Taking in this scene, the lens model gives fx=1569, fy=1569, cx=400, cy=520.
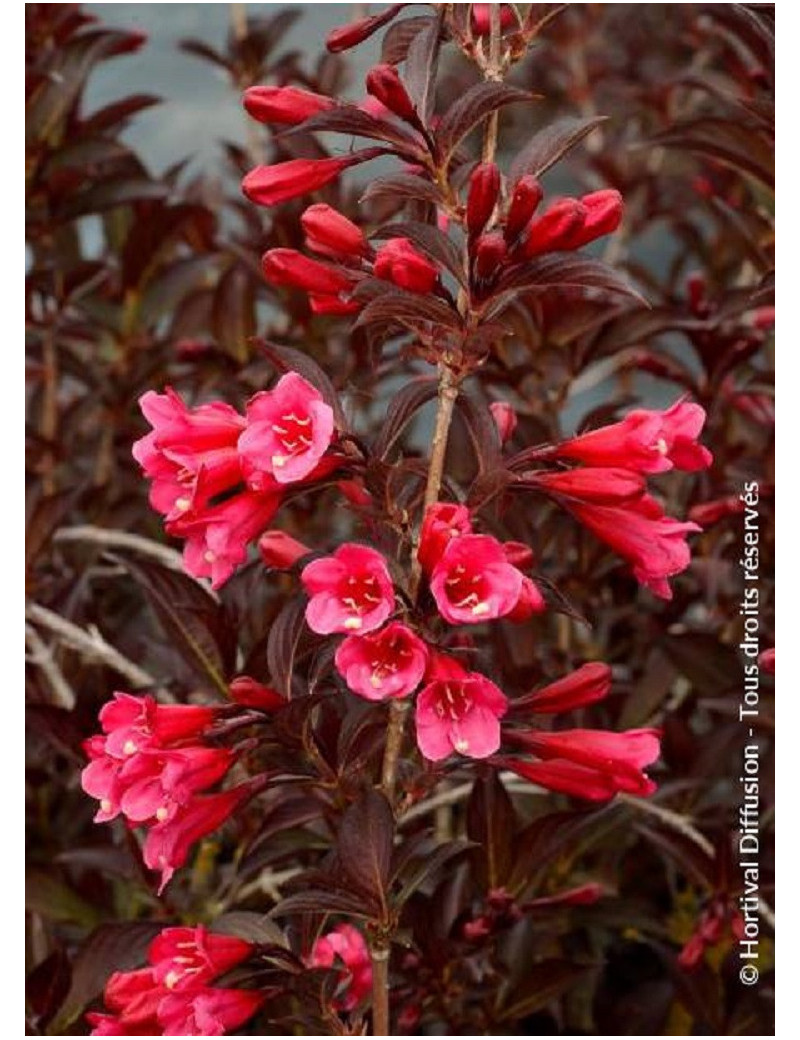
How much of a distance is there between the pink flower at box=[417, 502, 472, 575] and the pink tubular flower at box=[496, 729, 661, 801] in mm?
239

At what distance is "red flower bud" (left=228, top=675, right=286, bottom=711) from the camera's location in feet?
4.49

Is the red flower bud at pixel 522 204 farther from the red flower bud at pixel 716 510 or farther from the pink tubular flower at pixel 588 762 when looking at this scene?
the red flower bud at pixel 716 510

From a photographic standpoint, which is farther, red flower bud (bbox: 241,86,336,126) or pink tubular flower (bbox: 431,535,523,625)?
red flower bud (bbox: 241,86,336,126)

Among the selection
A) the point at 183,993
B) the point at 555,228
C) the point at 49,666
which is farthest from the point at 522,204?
the point at 49,666

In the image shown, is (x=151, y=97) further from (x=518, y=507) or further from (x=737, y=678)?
(x=737, y=678)

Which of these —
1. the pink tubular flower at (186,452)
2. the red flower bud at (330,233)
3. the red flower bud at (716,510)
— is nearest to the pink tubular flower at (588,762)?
the pink tubular flower at (186,452)

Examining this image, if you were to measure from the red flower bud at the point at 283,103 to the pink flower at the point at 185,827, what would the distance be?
0.60 meters

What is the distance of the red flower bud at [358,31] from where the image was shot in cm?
138

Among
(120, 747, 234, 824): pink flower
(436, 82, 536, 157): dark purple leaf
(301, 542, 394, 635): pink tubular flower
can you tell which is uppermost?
(436, 82, 536, 157): dark purple leaf

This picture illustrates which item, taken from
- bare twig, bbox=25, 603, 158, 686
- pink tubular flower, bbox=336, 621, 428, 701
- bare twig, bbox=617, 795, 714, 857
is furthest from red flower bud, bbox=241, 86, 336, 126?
bare twig, bbox=617, 795, 714, 857

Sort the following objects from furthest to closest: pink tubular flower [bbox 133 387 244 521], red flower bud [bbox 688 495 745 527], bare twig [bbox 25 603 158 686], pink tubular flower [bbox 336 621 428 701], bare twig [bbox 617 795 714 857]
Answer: red flower bud [bbox 688 495 745 527], bare twig [bbox 25 603 158 686], bare twig [bbox 617 795 714 857], pink tubular flower [bbox 133 387 244 521], pink tubular flower [bbox 336 621 428 701]

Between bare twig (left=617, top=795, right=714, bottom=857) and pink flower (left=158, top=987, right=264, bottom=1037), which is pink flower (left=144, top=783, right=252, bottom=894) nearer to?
pink flower (left=158, top=987, right=264, bottom=1037)

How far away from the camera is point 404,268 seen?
128cm
